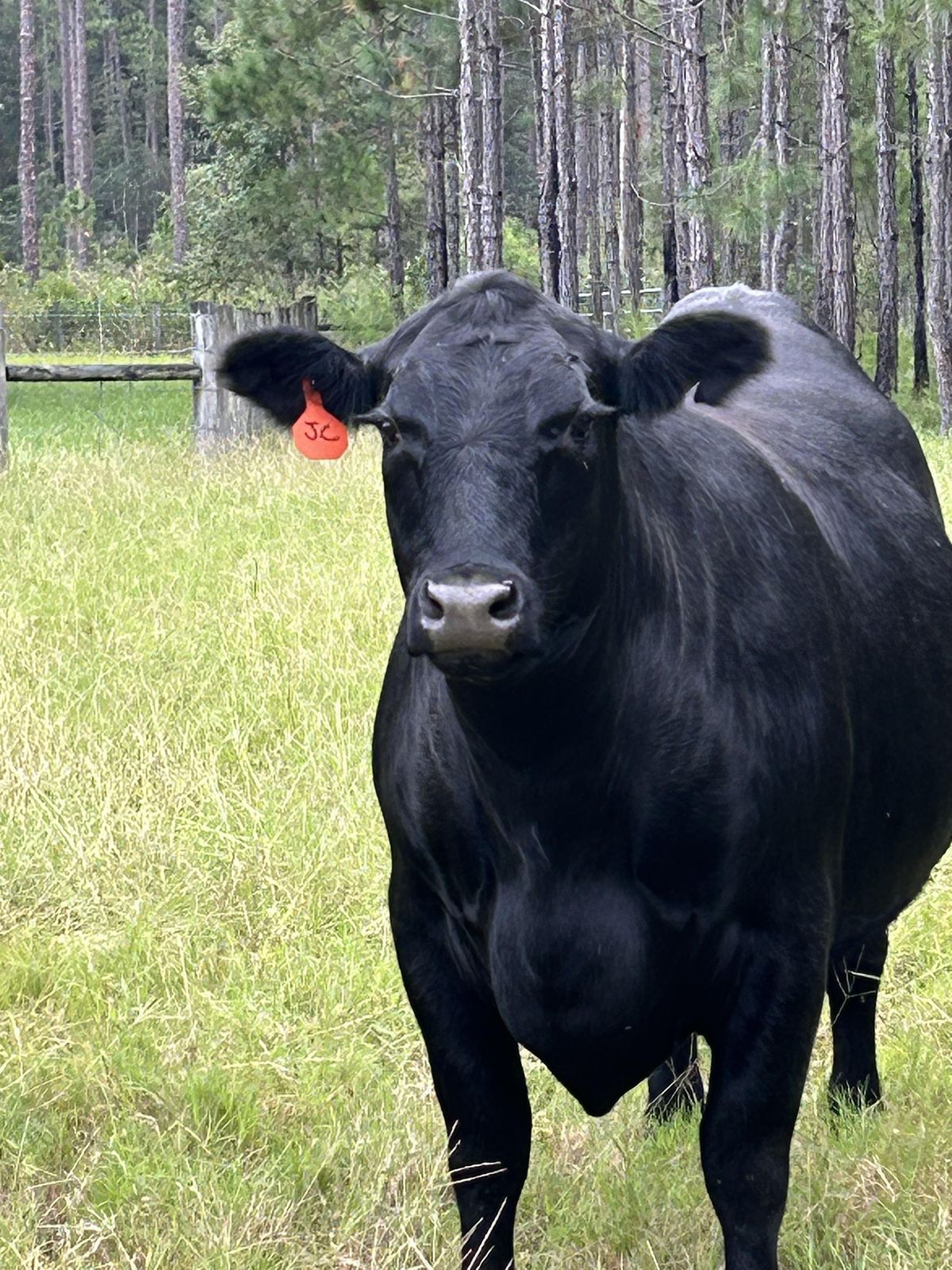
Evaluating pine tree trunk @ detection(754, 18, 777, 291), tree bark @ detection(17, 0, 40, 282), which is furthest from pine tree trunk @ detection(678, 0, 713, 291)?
tree bark @ detection(17, 0, 40, 282)

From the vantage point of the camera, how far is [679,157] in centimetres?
3152

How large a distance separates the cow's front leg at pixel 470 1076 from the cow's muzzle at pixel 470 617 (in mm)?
789

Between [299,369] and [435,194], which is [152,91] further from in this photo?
[299,369]

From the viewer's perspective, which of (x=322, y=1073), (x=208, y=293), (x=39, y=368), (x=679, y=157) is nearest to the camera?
(x=322, y=1073)

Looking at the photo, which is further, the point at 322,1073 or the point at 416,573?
the point at 322,1073

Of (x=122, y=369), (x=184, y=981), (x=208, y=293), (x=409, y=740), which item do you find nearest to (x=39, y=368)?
(x=122, y=369)

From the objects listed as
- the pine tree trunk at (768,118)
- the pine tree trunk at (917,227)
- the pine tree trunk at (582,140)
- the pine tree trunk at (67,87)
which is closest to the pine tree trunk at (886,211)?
the pine tree trunk at (768,118)

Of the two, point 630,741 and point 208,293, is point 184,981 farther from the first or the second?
Result: point 208,293

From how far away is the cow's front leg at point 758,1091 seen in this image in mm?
2711

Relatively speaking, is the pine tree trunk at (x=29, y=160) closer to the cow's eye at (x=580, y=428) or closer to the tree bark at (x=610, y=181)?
the tree bark at (x=610, y=181)

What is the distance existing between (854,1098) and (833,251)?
1838 cm

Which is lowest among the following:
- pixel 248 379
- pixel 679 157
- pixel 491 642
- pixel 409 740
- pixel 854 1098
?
pixel 854 1098

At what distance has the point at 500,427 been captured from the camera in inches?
98.9

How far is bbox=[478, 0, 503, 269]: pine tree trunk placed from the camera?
19.1 metres
